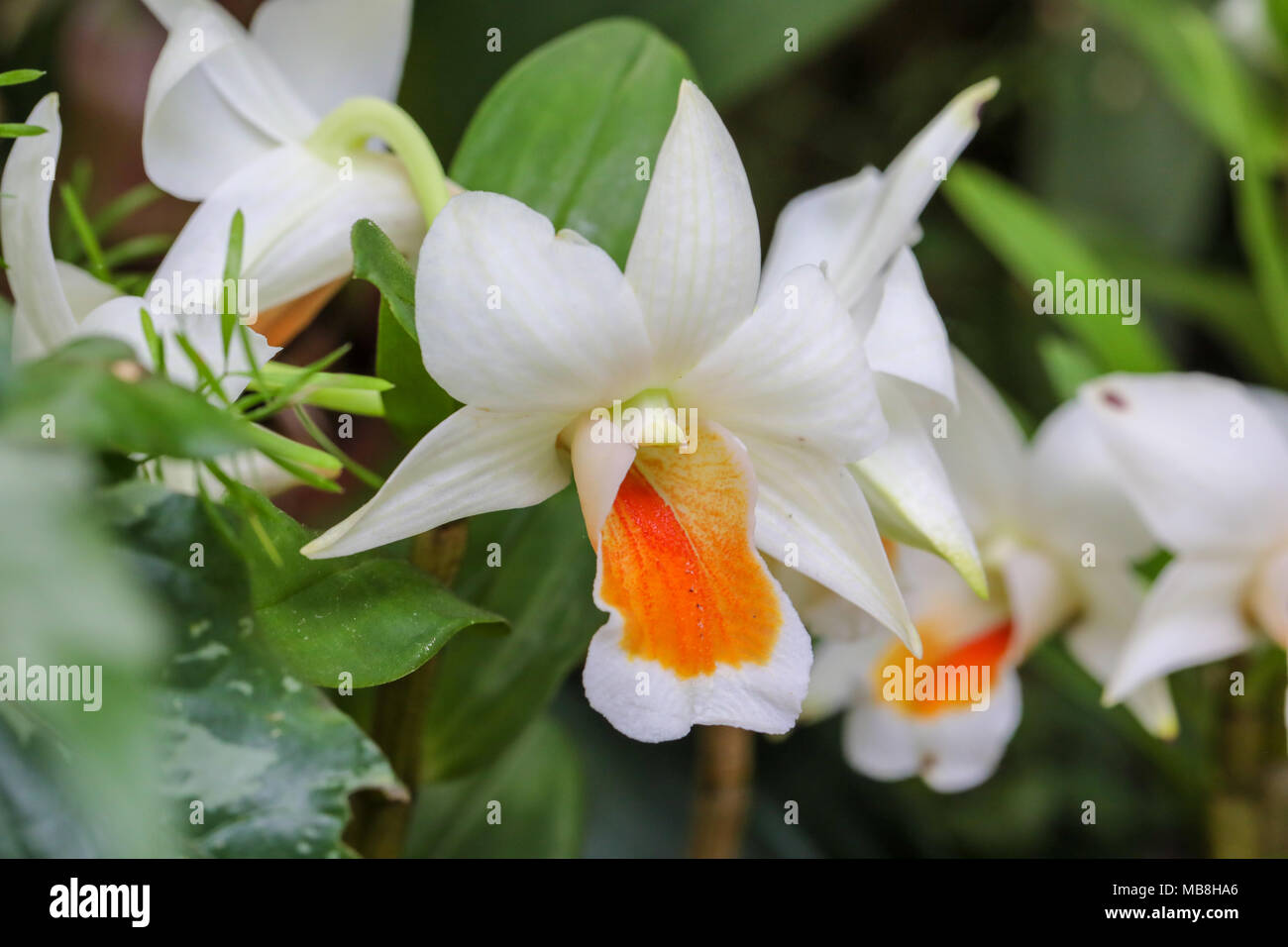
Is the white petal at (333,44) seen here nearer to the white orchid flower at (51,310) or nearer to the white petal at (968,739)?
the white orchid flower at (51,310)

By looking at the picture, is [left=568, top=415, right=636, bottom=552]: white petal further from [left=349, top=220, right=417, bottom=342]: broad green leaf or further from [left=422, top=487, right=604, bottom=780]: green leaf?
[left=422, top=487, right=604, bottom=780]: green leaf

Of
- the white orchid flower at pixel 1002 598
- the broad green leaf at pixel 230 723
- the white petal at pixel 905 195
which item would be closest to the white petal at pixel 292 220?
the broad green leaf at pixel 230 723

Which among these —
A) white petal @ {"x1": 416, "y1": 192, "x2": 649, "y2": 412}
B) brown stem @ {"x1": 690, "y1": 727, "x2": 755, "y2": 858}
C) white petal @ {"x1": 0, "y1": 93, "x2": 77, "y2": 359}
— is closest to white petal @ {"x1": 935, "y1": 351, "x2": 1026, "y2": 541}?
brown stem @ {"x1": 690, "y1": 727, "x2": 755, "y2": 858}

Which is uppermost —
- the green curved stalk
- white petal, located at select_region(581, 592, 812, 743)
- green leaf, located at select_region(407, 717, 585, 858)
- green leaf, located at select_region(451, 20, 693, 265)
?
green leaf, located at select_region(451, 20, 693, 265)

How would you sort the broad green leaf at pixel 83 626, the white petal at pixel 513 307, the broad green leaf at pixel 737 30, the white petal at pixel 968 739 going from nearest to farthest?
the broad green leaf at pixel 83 626, the white petal at pixel 513 307, the white petal at pixel 968 739, the broad green leaf at pixel 737 30

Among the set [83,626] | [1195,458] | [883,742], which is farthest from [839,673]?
[83,626]
